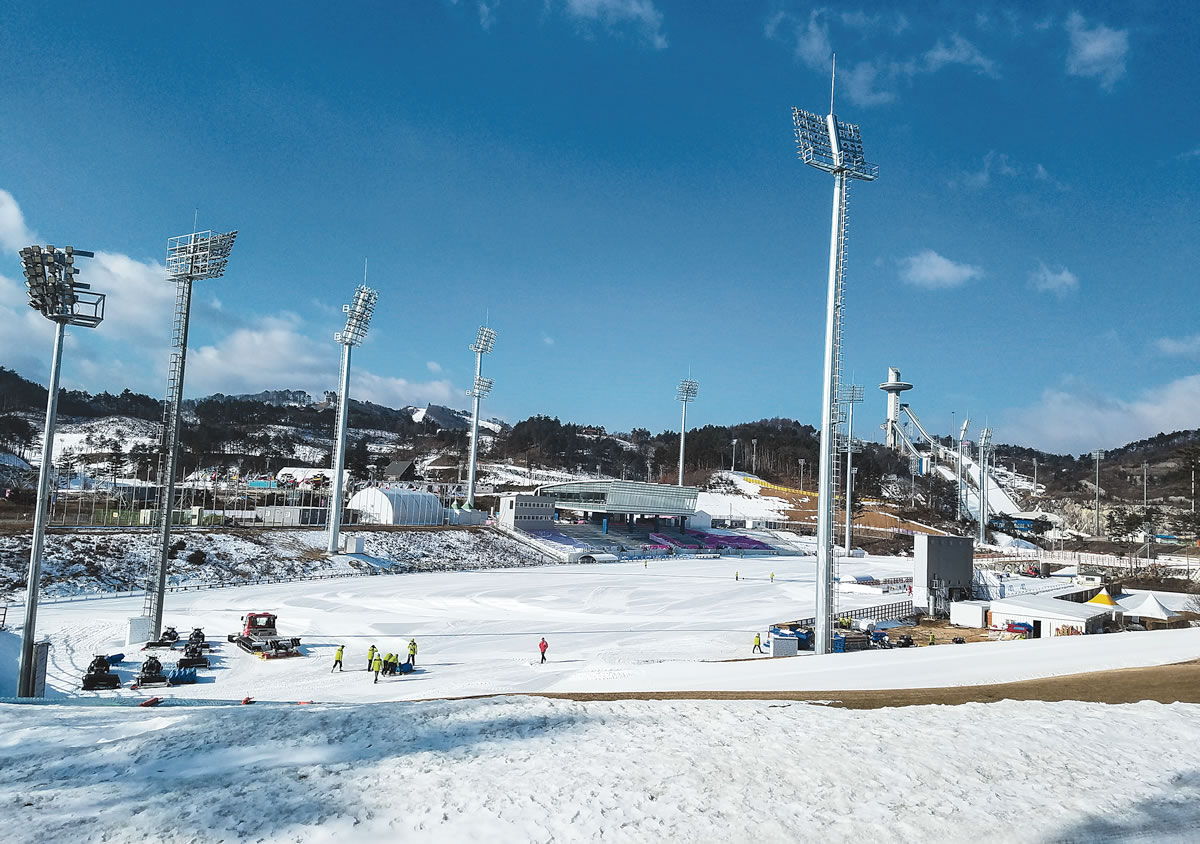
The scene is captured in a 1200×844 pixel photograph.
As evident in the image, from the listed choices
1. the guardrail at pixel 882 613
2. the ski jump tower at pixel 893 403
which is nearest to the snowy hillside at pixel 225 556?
the guardrail at pixel 882 613

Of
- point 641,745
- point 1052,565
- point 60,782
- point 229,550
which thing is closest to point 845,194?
point 641,745

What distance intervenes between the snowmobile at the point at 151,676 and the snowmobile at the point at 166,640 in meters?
5.16

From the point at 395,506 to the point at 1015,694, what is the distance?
65.1 meters

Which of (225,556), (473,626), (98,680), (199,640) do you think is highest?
(225,556)

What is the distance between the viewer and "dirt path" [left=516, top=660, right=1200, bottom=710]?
1547 cm

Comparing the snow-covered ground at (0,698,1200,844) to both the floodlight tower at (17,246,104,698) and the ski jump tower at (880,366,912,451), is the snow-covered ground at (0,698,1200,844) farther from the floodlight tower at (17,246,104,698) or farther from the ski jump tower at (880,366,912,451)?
the ski jump tower at (880,366,912,451)

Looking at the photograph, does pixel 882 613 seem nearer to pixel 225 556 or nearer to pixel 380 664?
pixel 380 664

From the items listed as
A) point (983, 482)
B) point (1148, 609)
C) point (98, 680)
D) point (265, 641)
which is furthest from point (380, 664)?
point (983, 482)

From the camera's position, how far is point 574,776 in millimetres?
9148

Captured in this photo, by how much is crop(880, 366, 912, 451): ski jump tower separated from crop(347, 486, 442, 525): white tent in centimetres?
11905

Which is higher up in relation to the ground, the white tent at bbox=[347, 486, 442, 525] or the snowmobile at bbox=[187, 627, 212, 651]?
the white tent at bbox=[347, 486, 442, 525]

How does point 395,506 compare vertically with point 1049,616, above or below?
above

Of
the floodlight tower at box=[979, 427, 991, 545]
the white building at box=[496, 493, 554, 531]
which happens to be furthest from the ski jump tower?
the white building at box=[496, 493, 554, 531]

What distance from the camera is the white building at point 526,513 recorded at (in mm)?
80012
